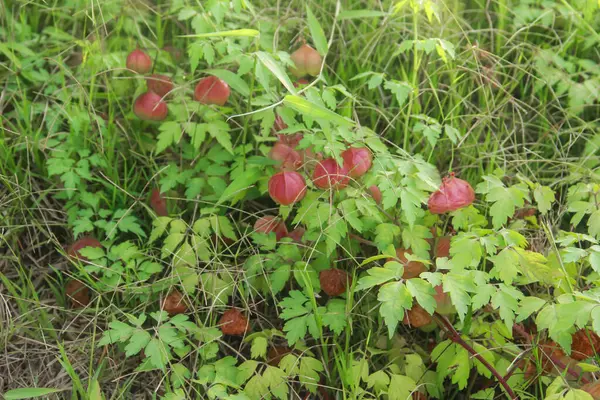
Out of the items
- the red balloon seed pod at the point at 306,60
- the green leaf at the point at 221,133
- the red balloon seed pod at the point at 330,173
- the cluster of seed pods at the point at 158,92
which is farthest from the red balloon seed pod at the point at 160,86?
the red balloon seed pod at the point at 330,173

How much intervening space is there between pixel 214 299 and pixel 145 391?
354 mm

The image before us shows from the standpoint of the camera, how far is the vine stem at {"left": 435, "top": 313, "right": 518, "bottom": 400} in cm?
190

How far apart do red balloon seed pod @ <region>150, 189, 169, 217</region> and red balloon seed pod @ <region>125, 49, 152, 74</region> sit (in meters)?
0.42

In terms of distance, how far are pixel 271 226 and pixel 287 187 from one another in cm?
23

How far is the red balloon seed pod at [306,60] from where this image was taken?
2.26 metres

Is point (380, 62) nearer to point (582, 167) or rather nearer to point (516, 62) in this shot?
point (516, 62)

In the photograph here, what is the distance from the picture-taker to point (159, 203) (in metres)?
2.34

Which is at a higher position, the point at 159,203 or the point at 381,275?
the point at 381,275

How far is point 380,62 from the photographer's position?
266cm

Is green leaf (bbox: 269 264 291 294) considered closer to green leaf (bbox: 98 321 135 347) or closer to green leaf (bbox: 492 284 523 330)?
green leaf (bbox: 98 321 135 347)

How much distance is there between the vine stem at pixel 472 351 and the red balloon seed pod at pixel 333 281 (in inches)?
11.2

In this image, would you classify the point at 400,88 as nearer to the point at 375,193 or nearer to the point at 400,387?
the point at 375,193

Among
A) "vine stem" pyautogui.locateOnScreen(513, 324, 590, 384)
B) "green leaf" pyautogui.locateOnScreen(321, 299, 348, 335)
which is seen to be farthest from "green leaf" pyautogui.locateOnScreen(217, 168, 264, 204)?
"vine stem" pyautogui.locateOnScreen(513, 324, 590, 384)

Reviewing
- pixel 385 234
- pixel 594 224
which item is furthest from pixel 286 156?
pixel 594 224
